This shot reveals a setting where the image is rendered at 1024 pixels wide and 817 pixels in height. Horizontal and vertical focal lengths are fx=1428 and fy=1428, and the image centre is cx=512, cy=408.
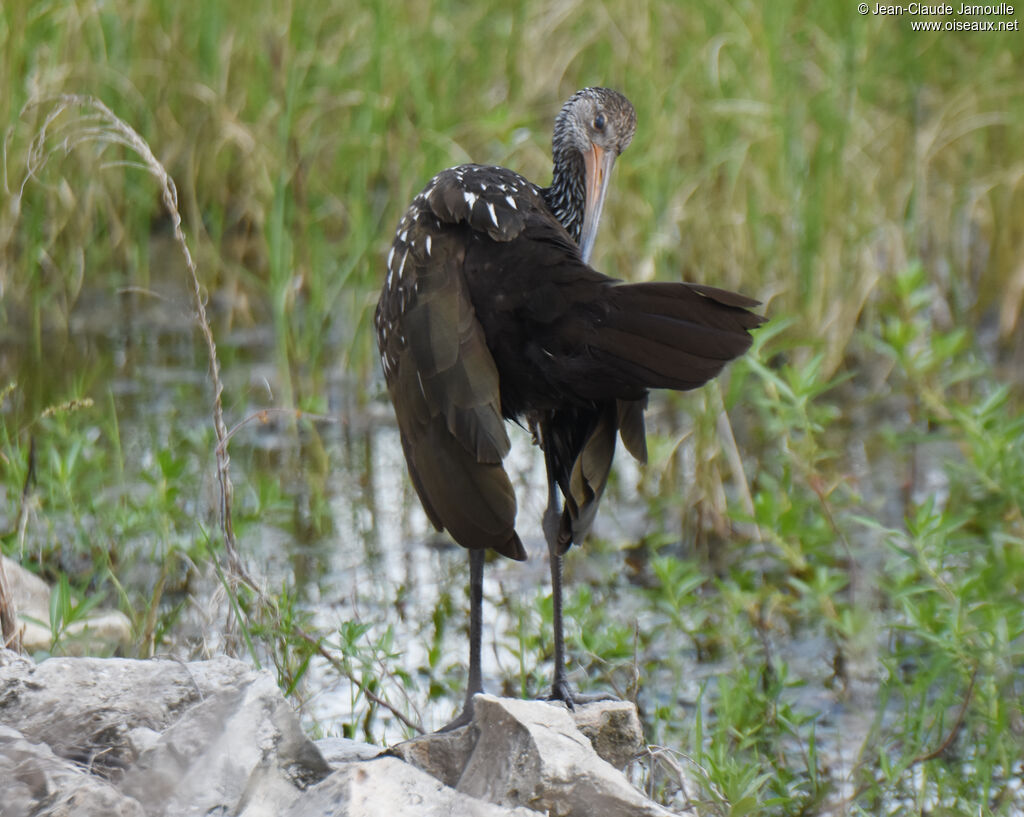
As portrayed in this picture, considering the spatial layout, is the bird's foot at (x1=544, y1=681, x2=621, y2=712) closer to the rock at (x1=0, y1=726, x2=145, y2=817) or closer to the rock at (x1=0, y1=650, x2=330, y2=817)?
the rock at (x1=0, y1=650, x2=330, y2=817)

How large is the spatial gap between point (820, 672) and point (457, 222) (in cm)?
184

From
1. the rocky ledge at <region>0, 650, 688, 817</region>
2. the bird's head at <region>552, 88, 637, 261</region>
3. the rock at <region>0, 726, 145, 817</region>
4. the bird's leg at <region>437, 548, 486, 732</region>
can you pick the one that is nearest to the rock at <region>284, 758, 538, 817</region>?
the rocky ledge at <region>0, 650, 688, 817</region>

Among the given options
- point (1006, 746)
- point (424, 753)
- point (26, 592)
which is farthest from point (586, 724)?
point (26, 592)

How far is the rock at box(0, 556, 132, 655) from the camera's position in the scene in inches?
152

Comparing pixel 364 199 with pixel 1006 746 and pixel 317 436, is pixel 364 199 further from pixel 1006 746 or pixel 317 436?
pixel 1006 746

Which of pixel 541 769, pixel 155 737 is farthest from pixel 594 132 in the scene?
pixel 155 737

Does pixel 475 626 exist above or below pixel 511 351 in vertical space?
below

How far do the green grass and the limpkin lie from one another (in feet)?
1.72

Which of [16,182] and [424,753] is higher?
[16,182]

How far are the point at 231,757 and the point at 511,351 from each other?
1083 mm

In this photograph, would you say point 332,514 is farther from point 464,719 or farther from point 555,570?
point 464,719

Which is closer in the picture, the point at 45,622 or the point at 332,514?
the point at 45,622

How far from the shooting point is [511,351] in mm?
3135

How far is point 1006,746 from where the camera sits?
3449 mm
